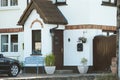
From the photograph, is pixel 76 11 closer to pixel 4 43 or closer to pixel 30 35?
pixel 30 35

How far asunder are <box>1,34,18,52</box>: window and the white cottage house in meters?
2.19

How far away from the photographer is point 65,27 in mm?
30969

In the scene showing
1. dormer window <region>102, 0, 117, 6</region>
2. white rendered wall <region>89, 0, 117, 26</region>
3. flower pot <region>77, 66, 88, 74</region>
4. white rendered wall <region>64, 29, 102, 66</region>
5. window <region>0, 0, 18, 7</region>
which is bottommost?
flower pot <region>77, 66, 88, 74</region>

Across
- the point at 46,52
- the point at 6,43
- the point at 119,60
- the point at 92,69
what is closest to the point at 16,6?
the point at 6,43

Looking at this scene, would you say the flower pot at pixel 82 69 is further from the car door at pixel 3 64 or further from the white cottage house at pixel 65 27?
the car door at pixel 3 64

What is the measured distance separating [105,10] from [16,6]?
6.77m

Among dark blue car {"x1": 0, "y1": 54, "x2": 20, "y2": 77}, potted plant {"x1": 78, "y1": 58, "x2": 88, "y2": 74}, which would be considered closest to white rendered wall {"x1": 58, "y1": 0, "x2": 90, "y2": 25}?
potted plant {"x1": 78, "y1": 58, "x2": 88, "y2": 74}

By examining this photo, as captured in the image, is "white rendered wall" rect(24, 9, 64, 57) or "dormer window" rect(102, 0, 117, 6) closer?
"white rendered wall" rect(24, 9, 64, 57)

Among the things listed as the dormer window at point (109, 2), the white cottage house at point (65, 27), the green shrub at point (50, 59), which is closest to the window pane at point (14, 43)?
the white cottage house at point (65, 27)

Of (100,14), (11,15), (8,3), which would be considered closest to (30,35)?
(11,15)

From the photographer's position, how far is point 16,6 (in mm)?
33812

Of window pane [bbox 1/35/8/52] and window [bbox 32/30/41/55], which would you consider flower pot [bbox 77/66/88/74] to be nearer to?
window [bbox 32/30/41/55]

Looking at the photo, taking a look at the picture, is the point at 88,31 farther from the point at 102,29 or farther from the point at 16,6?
the point at 16,6

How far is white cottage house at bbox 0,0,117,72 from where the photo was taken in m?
30.0
